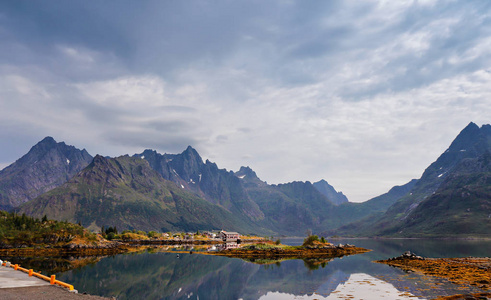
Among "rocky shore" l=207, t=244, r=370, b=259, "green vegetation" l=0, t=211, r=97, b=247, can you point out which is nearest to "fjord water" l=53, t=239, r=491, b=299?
"rocky shore" l=207, t=244, r=370, b=259

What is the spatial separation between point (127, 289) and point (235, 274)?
3132 centimetres

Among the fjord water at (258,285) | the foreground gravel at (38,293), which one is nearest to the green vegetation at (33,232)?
the fjord water at (258,285)

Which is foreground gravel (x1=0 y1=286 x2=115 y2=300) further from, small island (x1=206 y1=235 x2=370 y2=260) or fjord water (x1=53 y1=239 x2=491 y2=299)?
small island (x1=206 y1=235 x2=370 y2=260)

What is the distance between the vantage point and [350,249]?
170m

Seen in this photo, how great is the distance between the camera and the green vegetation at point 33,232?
520 ft

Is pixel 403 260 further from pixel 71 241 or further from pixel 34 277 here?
pixel 71 241


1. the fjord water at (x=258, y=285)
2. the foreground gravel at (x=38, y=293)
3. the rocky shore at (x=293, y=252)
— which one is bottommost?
the rocky shore at (x=293, y=252)

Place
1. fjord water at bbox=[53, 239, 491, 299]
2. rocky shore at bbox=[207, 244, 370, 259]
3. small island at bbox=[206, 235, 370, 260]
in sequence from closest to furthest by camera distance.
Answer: fjord water at bbox=[53, 239, 491, 299]
small island at bbox=[206, 235, 370, 260]
rocky shore at bbox=[207, 244, 370, 259]

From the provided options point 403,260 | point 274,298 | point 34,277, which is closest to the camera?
point 34,277

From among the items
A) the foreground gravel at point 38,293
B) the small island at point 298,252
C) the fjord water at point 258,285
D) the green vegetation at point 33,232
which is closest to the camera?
the foreground gravel at point 38,293

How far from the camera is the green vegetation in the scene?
15838cm

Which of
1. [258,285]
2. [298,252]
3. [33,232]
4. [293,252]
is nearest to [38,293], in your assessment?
[258,285]

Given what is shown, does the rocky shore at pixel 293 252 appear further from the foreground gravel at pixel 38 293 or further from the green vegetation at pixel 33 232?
the foreground gravel at pixel 38 293

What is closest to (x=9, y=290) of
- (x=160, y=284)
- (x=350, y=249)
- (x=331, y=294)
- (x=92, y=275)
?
(x=160, y=284)
